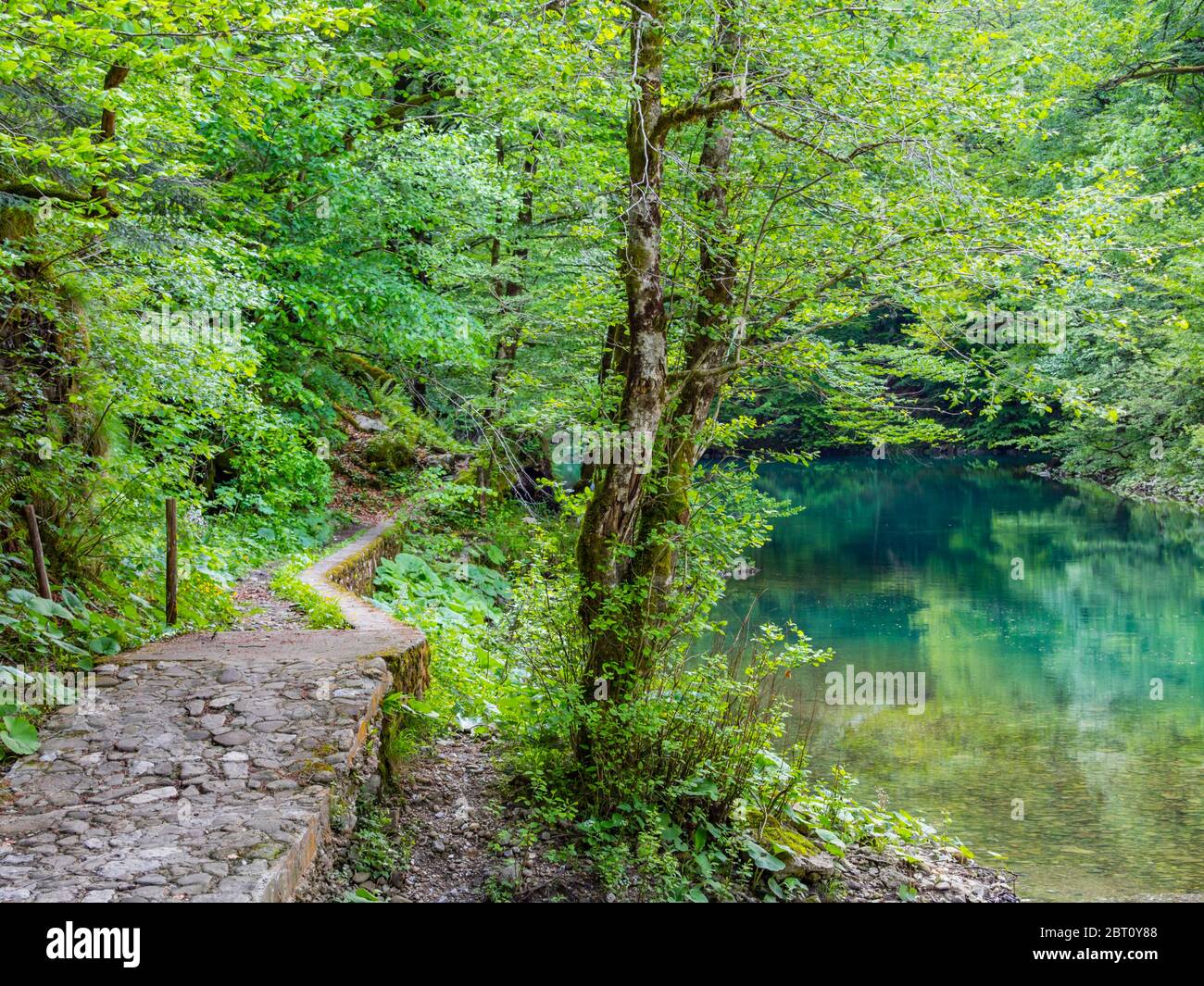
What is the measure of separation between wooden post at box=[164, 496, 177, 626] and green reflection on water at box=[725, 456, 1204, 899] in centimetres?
511

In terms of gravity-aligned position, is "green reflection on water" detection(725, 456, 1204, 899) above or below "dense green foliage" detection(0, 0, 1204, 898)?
below

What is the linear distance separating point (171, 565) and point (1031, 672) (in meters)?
11.6

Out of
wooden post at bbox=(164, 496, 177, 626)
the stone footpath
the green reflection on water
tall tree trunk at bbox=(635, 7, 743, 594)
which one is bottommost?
the green reflection on water

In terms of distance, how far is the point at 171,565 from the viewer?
7.79 meters

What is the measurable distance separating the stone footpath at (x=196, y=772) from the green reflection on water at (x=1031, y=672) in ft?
12.4

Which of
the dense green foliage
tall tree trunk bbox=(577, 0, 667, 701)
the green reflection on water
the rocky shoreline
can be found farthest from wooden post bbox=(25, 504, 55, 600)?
the green reflection on water

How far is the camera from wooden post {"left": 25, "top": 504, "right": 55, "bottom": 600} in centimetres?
643

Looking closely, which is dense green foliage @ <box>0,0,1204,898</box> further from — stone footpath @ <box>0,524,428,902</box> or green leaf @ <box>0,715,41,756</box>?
stone footpath @ <box>0,524,428,902</box>

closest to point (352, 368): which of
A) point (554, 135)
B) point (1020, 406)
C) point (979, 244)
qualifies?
point (554, 135)

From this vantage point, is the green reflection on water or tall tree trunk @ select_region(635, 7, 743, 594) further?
the green reflection on water

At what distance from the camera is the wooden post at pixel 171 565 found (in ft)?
25.3

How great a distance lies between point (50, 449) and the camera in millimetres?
6969

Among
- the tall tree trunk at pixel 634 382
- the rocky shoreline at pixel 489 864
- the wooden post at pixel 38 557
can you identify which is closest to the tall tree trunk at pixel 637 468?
the tall tree trunk at pixel 634 382

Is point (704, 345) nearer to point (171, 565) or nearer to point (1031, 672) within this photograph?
point (171, 565)
